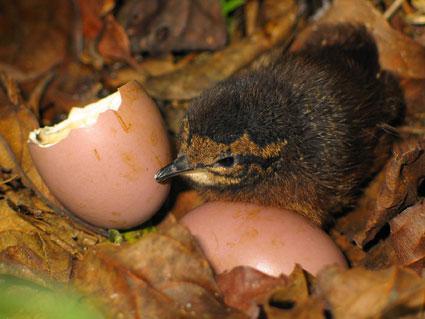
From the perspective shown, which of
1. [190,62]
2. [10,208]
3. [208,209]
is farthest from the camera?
[190,62]

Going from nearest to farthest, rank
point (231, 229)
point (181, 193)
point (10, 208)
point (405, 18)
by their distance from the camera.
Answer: point (231, 229) → point (10, 208) → point (181, 193) → point (405, 18)

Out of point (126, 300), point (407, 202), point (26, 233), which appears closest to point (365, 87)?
point (407, 202)

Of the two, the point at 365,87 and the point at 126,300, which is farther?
the point at 365,87

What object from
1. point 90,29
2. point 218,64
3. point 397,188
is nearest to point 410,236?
point 397,188

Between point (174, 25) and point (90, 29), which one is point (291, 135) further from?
point (90, 29)

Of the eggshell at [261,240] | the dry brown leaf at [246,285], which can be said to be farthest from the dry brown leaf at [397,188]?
the dry brown leaf at [246,285]

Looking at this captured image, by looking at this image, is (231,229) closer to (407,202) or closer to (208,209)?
(208,209)

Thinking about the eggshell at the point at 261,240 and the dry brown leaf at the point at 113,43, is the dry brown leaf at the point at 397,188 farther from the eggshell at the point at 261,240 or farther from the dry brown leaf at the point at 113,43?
the dry brown leaf at the point at 113,43
